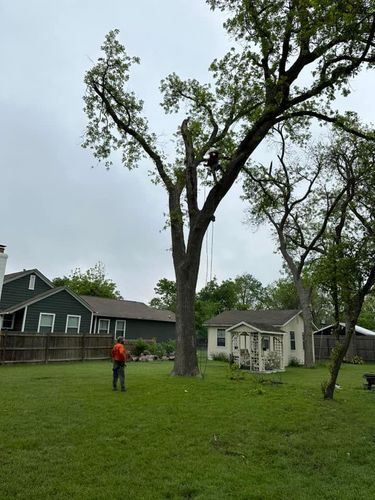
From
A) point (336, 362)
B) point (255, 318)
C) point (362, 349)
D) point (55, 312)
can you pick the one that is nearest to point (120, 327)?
point (55, 312)

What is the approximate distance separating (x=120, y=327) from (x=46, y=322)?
6209 millimetres

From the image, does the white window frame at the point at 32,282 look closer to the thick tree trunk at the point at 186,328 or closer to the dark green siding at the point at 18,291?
the dark green siding at the point at 18,291

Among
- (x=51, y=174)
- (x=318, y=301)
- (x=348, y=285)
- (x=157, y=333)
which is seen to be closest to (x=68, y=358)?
(x=51, y=174)

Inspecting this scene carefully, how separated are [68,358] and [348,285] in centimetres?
1408

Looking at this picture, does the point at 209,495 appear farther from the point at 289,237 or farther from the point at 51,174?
the point at 289,237

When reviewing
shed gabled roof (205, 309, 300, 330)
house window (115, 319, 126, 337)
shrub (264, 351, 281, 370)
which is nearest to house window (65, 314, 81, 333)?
house window (115, 319, 126, 337)

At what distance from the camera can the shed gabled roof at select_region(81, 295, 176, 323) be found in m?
26.7

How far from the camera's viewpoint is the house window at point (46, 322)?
2220 cm

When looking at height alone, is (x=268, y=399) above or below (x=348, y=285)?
below

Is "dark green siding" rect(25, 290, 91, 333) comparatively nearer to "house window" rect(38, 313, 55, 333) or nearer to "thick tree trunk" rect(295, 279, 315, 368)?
"house window" rect(38, 313, 55, 333)

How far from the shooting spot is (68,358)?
62.3 feet

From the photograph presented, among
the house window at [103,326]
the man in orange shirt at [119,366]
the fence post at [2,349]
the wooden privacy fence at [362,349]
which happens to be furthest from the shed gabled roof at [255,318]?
the man in orange shirt at [119,366]

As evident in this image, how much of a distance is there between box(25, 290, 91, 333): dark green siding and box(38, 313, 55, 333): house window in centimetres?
18

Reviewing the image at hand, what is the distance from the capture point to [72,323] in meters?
23.8
